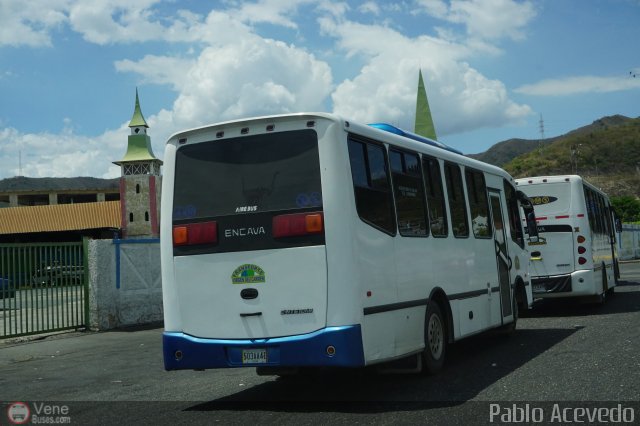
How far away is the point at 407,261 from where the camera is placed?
9203mm

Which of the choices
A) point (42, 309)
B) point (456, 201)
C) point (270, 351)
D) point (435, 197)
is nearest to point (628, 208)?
point (42, 309)

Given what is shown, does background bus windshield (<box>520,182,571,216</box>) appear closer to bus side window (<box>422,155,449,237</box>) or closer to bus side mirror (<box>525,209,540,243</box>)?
bus side mirror (<box>525,209,540,243</box>)

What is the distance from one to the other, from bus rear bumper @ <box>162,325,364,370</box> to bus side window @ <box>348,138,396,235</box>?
4.43 feet

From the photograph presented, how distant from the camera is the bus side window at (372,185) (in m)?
8.38

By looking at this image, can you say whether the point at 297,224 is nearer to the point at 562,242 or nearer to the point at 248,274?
the point at 248,274

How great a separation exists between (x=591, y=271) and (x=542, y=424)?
11183 mm

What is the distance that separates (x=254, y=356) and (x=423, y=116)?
243 ft

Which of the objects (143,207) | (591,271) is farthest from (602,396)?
(143,207)

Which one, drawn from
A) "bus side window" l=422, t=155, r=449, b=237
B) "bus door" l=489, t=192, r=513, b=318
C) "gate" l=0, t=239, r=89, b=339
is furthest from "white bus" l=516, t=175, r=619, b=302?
"gate" l=0, t=239, r=89, b=339

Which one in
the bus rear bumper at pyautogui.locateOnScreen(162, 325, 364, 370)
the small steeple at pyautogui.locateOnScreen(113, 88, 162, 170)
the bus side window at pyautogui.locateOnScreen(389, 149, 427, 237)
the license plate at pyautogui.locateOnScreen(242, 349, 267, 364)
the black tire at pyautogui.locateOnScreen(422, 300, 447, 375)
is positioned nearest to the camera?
the bus rear bumper at pyautogui.locateOnScreen(162, 325, 364, 370)

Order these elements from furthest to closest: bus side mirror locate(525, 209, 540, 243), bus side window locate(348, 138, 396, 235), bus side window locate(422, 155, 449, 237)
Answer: bus side mirror locate(525, 209, 540, 243)
bus side window locate(422, 155, 449, 237)
bus side window locate(348, 138, 396, 235)

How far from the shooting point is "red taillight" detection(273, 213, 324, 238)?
317 inches

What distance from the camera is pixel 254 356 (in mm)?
8148

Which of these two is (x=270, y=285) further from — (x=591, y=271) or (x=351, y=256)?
(x=591, y=271)
